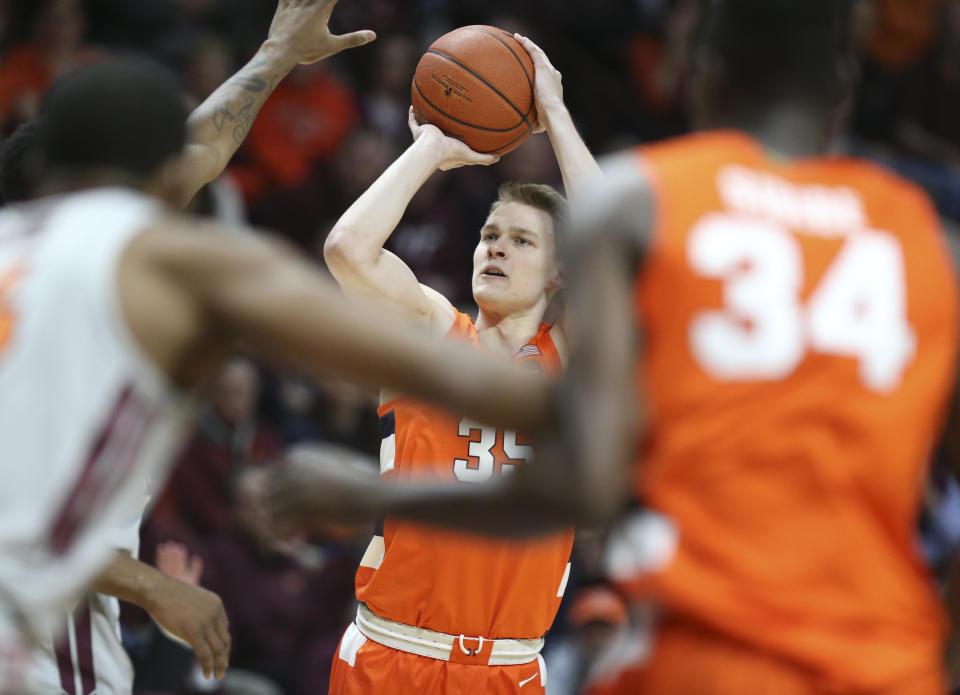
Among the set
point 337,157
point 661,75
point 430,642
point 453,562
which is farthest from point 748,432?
point 661,75

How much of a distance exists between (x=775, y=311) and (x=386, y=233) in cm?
254

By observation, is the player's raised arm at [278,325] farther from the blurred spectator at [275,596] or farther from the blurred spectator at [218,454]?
the blurred spectator at [275,596]

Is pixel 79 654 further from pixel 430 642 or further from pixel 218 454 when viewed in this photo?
pixel 218 454

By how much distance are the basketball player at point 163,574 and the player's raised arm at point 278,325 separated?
1101 mm

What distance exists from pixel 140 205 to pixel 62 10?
7.44 meters

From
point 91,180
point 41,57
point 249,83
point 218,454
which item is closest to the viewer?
point 91,180

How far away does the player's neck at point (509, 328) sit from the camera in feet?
16.0

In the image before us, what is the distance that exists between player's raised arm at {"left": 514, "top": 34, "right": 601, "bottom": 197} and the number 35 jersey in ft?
3.38

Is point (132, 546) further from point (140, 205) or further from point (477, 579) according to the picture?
point (140, 205)

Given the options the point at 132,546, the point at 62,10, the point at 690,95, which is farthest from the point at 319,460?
the point at 62,10

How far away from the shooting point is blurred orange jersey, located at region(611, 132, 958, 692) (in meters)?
2.12

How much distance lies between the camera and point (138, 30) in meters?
10.1

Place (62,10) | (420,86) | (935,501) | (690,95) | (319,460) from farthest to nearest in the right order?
(62,10)
(935,501)
(420,86)
(690,95)
(319,460)

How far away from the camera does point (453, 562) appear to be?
441 centimetres
